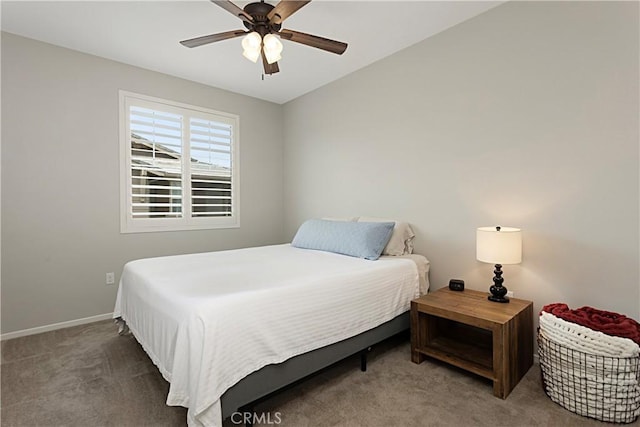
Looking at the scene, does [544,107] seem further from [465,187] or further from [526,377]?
[526,377]

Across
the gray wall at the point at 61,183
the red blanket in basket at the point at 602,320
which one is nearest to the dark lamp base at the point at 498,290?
the red blanket in basket at the point at 602,320

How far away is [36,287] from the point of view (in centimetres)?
290

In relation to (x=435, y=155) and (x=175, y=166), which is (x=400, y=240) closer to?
(x=435, y=155)

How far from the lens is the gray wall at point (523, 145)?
6.33 ft

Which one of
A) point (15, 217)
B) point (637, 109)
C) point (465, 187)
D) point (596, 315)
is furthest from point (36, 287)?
point (637, 109)

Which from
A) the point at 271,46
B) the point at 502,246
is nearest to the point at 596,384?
the point at 502,246

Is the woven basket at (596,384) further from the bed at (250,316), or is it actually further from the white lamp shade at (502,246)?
the bed at (250,316)

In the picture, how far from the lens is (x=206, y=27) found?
2.62 m

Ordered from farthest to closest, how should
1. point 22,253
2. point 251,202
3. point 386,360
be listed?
1. point 251,202
2. point 22,253
3. point 386,360

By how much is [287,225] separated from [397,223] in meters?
2.05

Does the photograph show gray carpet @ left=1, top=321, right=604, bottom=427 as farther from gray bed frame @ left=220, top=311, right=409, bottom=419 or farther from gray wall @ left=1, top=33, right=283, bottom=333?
gray wall @ left=1, top=33, right=283, bottom=333

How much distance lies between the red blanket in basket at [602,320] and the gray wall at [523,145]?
8.2 inches

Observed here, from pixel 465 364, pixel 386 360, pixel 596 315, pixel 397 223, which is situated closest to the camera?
pixel 596 315

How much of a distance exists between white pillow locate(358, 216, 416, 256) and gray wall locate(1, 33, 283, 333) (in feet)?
8.34
